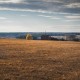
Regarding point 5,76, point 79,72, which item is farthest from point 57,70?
point 5,76

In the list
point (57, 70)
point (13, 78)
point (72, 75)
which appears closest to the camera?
point (13, 78)

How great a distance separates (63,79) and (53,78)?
2.61 ft

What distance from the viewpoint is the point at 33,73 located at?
23.7 meters

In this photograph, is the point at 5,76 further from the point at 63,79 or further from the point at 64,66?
the point at 64,66

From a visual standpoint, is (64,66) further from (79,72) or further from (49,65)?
(79,72)

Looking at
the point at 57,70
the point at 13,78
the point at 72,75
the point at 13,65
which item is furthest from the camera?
the point at 13,65

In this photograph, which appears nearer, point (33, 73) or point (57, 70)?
point (33, 73)

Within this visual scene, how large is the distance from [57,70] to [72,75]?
2.29 m

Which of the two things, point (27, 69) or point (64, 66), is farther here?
point (64, 66)

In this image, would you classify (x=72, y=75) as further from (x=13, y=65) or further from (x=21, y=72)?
(x=13, y=65)

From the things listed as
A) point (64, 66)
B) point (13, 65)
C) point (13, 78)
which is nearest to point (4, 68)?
point (13, 65)

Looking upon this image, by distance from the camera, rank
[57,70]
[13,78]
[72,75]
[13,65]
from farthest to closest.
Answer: [13,65], [57,70], [72,75], [13,78]

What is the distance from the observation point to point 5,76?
73.0 ft

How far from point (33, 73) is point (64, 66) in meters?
4.77
